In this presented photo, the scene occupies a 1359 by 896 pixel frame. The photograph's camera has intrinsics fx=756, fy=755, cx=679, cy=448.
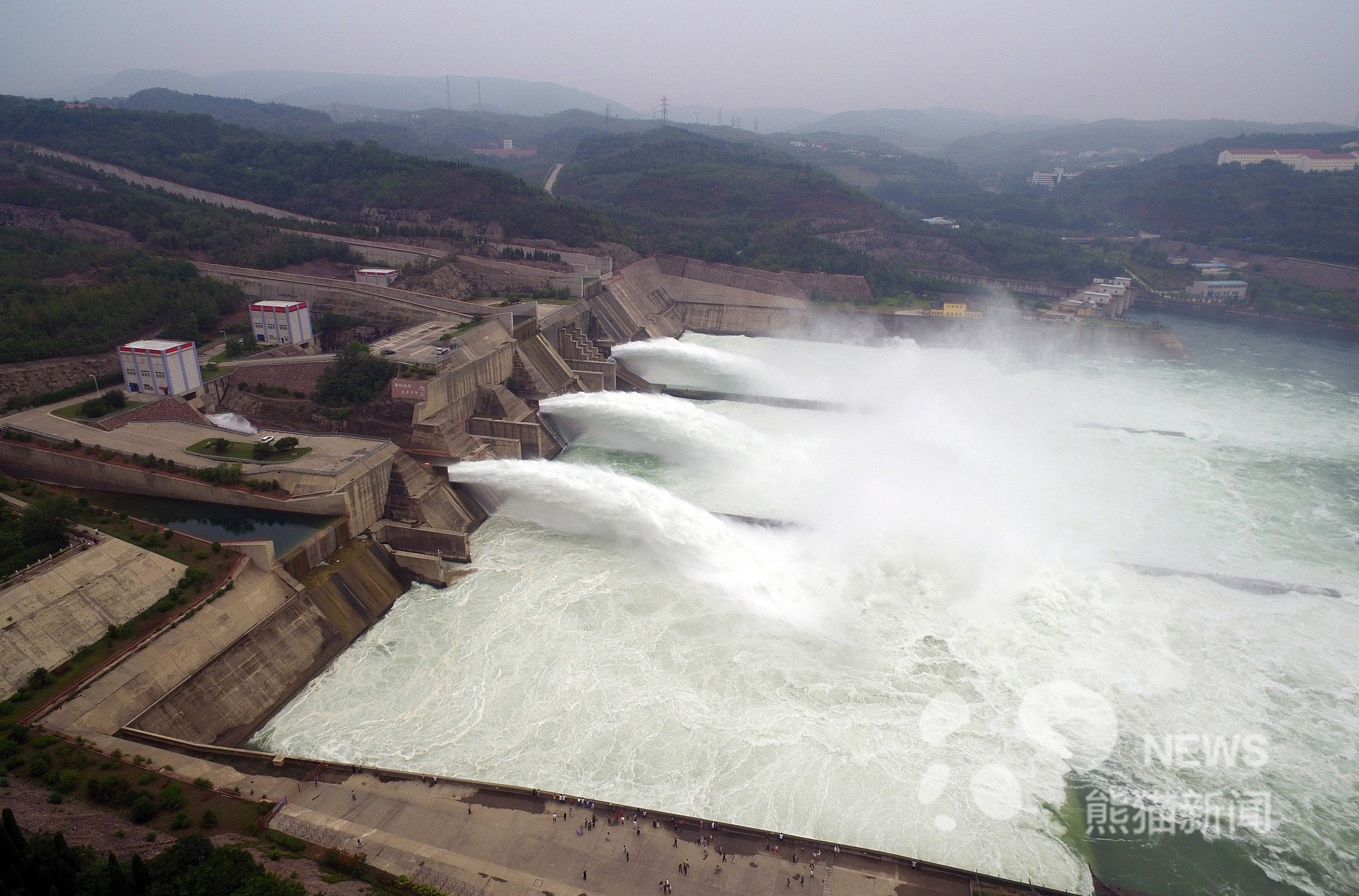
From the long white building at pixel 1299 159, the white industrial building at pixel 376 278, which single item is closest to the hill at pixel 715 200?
the white industrial building at pixel 376 278

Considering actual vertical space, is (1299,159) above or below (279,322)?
above

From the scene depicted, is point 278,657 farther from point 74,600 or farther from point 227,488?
point 227,488

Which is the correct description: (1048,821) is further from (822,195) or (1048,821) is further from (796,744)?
(822,195)

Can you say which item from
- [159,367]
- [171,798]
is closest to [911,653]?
[171,798]

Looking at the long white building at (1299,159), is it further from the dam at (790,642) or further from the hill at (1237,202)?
the dam at (790,642)

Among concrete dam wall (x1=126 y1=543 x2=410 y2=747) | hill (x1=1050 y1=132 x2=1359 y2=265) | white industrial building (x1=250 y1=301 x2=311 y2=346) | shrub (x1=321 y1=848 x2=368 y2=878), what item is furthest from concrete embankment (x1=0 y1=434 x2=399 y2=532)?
hill (x1=1050 y1=132 x2=1359 y2=265)

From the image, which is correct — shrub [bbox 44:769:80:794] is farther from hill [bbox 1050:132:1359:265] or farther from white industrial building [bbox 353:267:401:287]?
hill [bbox 1050:132:1359:265]

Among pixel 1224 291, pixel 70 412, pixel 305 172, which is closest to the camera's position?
pixel 70 412
